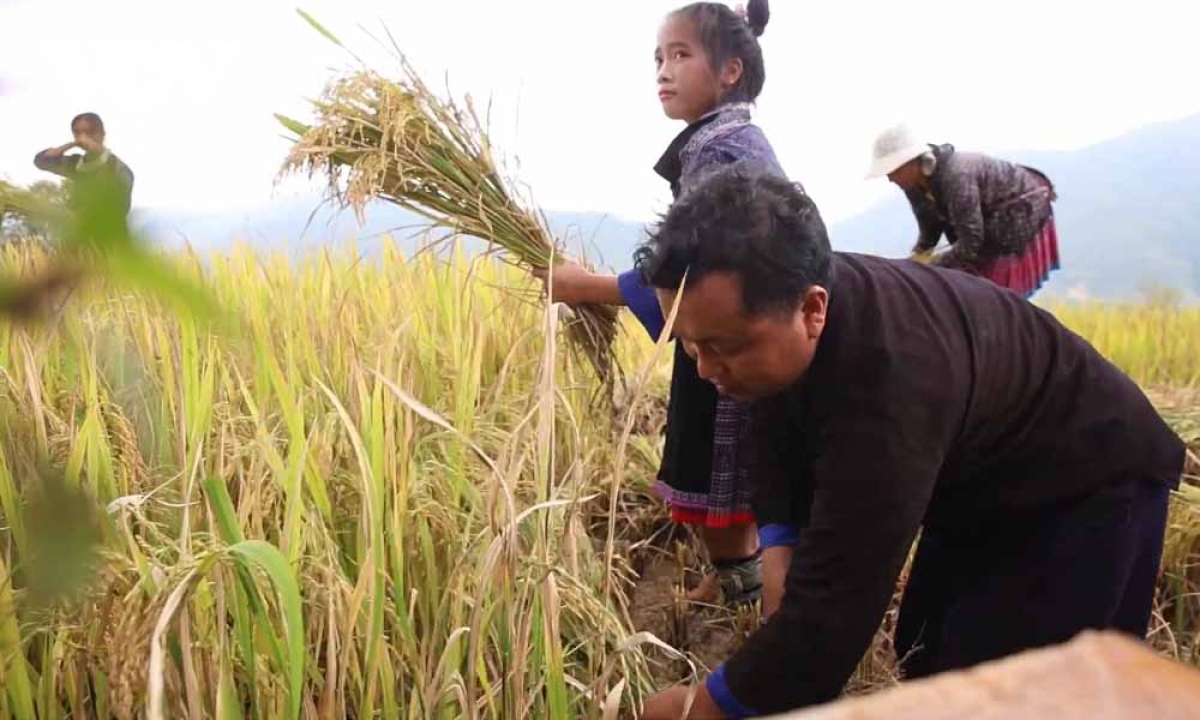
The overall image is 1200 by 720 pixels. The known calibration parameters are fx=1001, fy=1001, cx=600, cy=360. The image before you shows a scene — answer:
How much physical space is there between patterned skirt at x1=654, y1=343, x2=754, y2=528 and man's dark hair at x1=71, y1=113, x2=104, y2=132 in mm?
1589

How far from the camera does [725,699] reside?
1067mm

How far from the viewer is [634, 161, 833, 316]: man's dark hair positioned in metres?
0.94

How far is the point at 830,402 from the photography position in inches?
40.8

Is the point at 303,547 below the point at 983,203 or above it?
below

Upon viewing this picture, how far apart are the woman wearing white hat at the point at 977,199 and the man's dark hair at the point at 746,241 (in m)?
2.00

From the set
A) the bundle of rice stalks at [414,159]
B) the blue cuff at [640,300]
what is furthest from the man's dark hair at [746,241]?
the bundle of rice stalks at [414,159]

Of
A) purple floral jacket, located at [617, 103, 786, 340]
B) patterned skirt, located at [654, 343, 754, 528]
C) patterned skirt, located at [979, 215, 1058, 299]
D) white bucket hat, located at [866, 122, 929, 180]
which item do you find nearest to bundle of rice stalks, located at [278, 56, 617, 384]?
purple floral jacket, located at [617, 103, 786, 340]

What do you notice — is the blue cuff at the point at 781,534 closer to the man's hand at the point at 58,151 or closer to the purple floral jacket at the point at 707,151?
the purple floral jacket at the point at 707,151

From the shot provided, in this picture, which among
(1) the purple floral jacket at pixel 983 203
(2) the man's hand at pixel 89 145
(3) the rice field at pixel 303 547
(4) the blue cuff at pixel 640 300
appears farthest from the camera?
(1) the purple floral jacket at pixel 983 203

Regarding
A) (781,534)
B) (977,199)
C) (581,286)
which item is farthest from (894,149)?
(781,534)

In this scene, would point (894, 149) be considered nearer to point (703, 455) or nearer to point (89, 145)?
point (703, 455)

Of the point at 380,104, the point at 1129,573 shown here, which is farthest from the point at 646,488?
the point at 1129,573

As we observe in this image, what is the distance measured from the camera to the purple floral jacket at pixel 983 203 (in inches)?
111

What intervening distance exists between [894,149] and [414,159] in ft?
5.40
